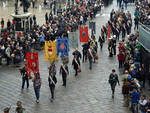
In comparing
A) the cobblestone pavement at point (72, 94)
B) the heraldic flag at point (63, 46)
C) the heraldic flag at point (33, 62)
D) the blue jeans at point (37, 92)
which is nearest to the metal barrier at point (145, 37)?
the cobblestone pavement at point (72, 94)

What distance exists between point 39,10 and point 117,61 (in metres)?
29.5

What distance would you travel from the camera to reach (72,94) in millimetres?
21562

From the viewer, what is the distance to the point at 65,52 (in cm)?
2848

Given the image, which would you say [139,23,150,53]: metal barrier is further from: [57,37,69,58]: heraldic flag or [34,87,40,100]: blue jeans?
[34,87,40,100]: blue jeans

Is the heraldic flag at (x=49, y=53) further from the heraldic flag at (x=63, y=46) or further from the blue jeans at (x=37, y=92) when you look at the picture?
the blue jeans at (x=37, y=92)

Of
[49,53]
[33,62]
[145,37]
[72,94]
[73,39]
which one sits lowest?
[72,94]

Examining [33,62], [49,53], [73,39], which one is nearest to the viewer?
[33,62]

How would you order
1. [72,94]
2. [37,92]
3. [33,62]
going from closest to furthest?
[37,92] < [33,62] < [72,94]

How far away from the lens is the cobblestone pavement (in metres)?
19.6

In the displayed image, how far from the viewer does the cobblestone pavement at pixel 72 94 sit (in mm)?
19609

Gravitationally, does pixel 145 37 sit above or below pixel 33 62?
above

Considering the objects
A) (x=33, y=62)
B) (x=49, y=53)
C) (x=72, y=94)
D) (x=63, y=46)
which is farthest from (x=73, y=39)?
(x=33, y=62)

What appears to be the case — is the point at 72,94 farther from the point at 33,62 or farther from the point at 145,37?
the point at 145,37

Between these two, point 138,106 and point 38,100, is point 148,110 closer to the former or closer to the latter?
point 138,106
